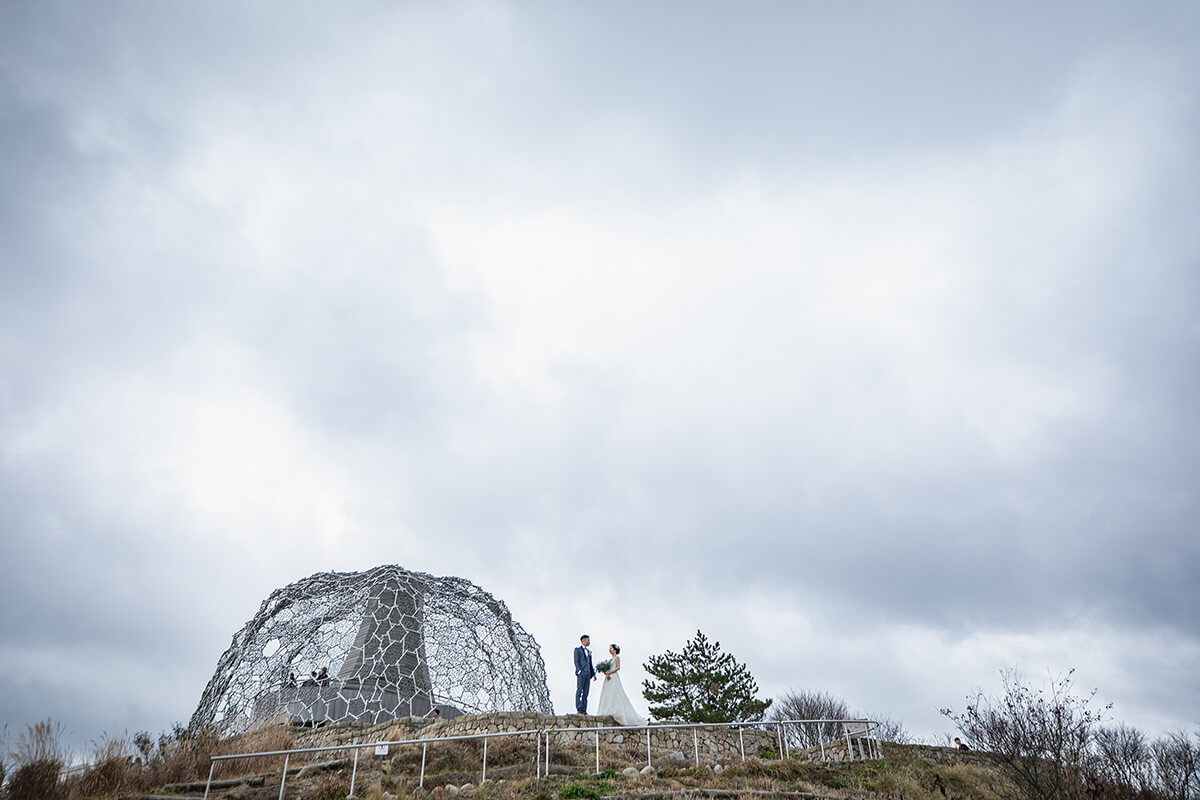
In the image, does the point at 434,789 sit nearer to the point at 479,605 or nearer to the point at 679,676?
the point at 479,605

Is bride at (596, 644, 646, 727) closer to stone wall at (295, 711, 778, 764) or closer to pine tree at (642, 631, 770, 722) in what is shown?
stone wall at (295, 711, 778, 764)

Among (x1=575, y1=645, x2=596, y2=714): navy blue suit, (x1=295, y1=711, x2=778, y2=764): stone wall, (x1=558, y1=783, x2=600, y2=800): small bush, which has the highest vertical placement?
(x1=575, y1=645, x2=596, y2=714): navy blue suit

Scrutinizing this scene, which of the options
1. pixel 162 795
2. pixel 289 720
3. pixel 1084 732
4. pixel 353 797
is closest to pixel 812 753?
pixel 1084 732

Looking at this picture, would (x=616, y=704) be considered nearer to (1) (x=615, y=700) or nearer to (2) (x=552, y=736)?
(1) (x=615, y=700)

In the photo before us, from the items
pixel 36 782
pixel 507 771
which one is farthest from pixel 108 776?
pixel 507 771

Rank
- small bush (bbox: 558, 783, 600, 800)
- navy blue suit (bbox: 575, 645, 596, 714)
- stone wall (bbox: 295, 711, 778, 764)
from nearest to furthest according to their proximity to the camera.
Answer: small bush (bbox: 558, 783, 600, 800) < stone wall (bbox: 295, 711, 778, 764) < navy blue suit (bbox: 575, 645, 596, 714)

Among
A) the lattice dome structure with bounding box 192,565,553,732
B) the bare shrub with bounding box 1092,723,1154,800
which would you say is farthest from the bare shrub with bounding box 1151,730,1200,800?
the lattice dome structure with bounding box 192,565,553,732

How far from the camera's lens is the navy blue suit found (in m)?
15.6

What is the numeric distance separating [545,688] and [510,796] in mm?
10365

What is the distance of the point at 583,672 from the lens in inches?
619

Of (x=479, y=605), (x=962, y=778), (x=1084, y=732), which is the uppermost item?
(x=479, y=605)

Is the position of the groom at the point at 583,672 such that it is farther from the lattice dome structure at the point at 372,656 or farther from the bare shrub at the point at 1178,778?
the bare shrub at the point at 1178,778

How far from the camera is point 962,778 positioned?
1335cm

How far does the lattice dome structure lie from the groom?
283cm
